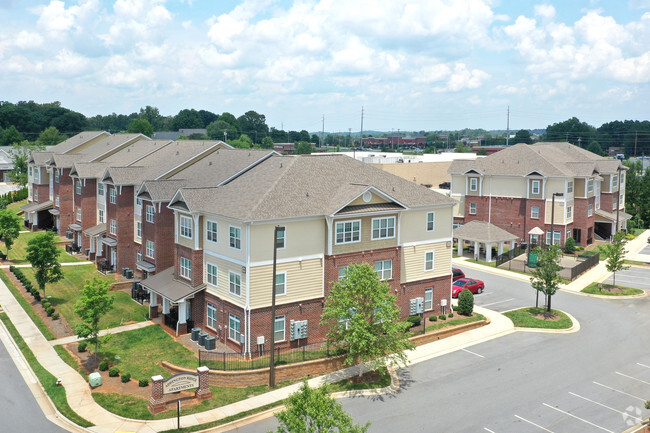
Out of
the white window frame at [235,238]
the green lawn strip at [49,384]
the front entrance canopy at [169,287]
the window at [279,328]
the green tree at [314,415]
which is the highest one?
the white window frame at [235,238]

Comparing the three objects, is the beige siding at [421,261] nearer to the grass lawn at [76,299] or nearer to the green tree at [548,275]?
the green tree at [548,275]

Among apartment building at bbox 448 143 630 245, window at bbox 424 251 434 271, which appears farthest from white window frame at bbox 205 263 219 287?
apartment building at bbox 448 143 630 245

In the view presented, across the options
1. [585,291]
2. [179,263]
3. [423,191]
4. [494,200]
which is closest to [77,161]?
[179,263]

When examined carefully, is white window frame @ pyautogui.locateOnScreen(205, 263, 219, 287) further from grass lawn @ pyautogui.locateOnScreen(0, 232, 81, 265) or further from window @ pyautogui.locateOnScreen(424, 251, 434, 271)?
grass lawn @ pyautogui.locateOnScreen(0, 232, 81, 265)

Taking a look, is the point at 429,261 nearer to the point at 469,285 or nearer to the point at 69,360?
the point at 469,285

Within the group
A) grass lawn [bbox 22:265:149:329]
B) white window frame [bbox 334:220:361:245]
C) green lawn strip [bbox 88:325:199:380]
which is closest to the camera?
green lawn strip [bbox 88:325:199:380]

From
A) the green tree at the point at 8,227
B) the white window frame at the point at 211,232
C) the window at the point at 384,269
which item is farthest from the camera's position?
the green tree at the point at 8,227

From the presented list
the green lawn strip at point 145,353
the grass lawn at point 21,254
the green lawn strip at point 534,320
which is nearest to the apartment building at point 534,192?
the green lawn strip at point 534,320
